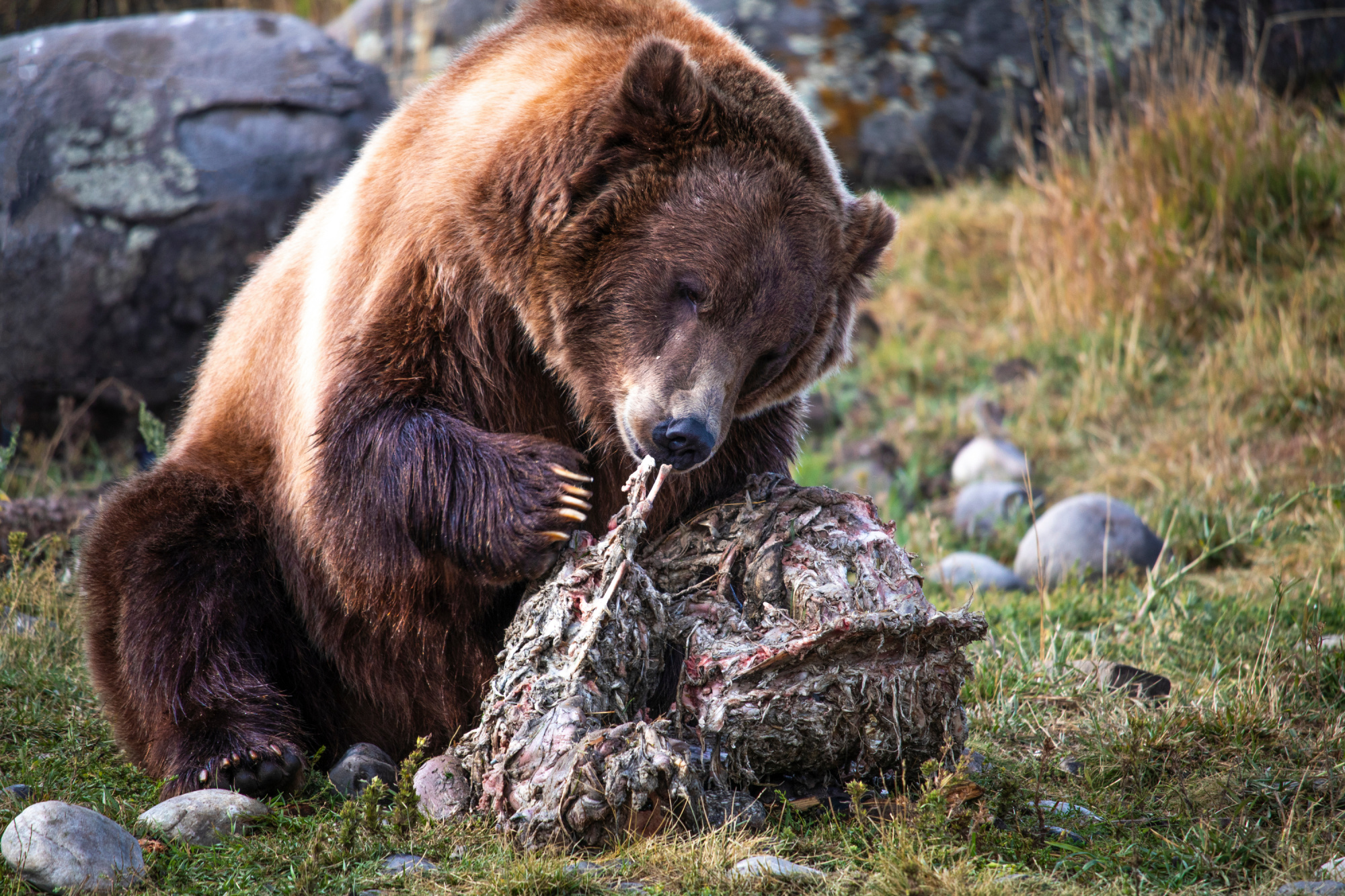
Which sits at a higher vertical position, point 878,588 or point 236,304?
point 236,304

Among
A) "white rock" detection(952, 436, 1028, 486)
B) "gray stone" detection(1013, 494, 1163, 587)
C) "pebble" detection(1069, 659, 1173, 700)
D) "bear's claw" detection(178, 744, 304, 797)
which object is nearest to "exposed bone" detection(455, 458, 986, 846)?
"bear's claw" detection(178, 744, 304, 797)

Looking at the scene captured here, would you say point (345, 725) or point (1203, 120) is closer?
point (345, 725)

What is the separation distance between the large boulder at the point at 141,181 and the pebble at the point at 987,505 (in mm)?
3860

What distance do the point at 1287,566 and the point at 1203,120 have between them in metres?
3.36

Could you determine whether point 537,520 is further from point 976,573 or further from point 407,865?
point 976,573

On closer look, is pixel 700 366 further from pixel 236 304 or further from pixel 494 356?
pixel 236 304

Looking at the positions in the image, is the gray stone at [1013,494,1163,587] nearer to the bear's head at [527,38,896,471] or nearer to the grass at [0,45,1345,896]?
the grass at [0,45,1345,896]

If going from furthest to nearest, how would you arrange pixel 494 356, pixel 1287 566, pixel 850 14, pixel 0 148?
1. pixel 850 14
2. pixel 0 148
3. pixel 1287 566
4. pixel 494 356

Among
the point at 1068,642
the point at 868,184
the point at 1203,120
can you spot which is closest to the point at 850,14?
the point at 868,184

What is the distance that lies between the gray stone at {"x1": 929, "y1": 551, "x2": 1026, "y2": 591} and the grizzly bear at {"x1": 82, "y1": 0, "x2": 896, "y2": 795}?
1748 millimetres

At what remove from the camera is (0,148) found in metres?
6.09

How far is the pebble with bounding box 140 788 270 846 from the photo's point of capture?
2.48 m

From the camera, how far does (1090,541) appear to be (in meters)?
4.88

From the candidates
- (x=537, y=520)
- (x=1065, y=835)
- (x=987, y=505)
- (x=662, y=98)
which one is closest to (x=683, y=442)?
(x=537, y=520)
